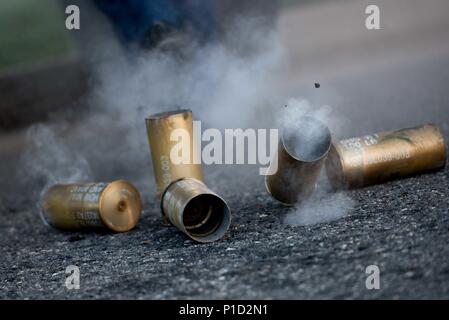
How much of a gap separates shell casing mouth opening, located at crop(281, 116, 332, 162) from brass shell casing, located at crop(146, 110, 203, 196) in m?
0.72

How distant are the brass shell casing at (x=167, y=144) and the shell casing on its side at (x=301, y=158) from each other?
0.63 meters

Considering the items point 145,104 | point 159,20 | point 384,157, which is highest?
point 159,20

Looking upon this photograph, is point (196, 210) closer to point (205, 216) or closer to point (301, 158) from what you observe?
point (205, 216)

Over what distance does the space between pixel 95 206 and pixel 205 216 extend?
795mm

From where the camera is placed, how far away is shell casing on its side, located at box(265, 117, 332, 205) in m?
4.37

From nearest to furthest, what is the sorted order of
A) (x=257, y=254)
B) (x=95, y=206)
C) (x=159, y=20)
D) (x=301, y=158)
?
(x=257, y=254) → (x=301, y=158) → (x=95, y=206) → (x=159, y=20)

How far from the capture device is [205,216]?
14.5ft

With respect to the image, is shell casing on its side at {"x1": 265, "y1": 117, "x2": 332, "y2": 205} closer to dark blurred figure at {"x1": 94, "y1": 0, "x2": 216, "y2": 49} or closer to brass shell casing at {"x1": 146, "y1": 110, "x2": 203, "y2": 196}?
brass shell casing at {"x1": 146, "y1": 110, "x2": 203, "y2": 196}

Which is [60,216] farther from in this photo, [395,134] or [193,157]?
[395,134]

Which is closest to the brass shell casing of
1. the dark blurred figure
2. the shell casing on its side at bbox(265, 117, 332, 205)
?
the shell casing on its side at bbox(265, 117, 332, 205)

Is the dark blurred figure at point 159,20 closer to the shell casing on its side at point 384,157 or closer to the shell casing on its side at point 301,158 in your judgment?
the shell casing on its side at point 301,158

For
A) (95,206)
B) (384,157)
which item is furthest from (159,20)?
(384,157)

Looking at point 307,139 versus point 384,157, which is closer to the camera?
point 307,139
